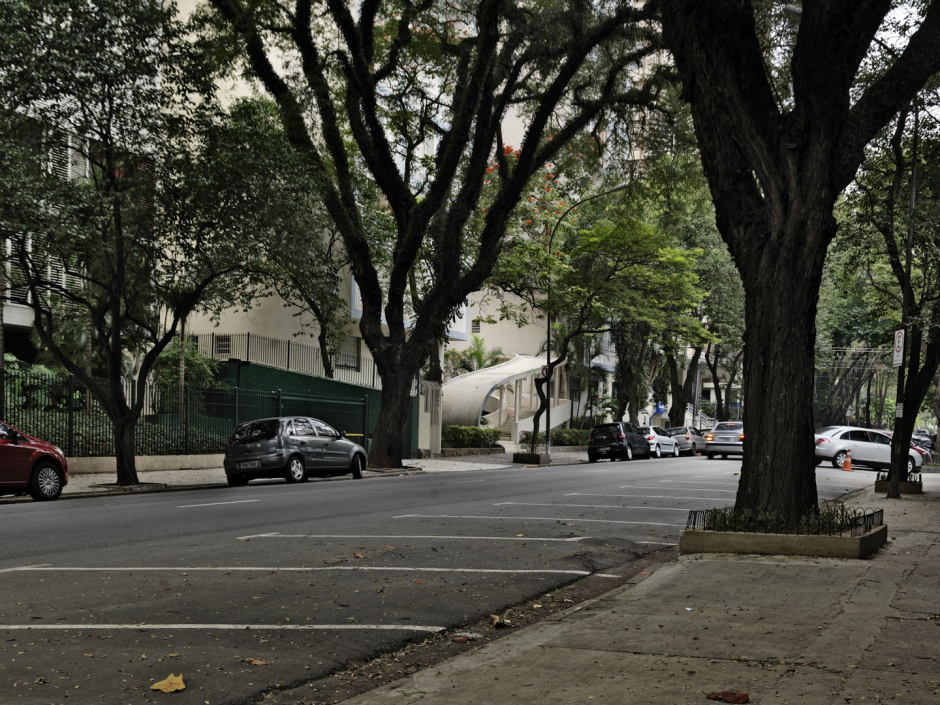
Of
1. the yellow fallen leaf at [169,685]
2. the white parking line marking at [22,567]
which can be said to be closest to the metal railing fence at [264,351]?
the white parking line marking at [22,567]

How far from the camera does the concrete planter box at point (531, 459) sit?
32.9m

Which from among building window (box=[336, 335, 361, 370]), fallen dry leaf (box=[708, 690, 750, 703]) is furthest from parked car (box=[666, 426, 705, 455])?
fallen dry leaf (box=[708, 690, 750, 703])

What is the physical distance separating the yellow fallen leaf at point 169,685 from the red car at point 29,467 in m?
11.3

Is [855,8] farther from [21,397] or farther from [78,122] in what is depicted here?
[21,397]

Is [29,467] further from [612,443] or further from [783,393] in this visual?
[612,443]

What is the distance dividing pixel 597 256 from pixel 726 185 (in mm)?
25357

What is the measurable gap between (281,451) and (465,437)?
56.8ft

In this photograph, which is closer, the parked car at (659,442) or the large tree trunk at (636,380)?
the parked car at (659,442)

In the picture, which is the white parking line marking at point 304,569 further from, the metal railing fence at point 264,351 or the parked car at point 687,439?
the parked car at point 687,439

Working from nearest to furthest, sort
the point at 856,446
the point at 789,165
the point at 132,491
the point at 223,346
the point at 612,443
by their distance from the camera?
the point at 789,165 < the point at 132,491 < the point at 223,346 < the point at 856,446 < the point at 612,443

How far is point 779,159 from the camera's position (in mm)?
9617

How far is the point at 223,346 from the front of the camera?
3167cm

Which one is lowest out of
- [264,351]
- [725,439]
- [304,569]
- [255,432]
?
[304,569]

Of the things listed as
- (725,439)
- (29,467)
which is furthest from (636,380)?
(29,467)
